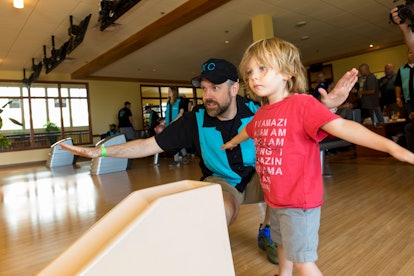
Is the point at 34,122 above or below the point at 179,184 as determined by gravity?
above

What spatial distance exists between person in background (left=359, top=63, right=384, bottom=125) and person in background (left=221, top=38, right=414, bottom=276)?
216 inches

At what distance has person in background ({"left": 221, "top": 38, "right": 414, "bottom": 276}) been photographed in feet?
3.42

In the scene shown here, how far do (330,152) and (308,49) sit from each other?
5.34 m

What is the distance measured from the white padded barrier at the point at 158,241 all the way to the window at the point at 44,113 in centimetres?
1156

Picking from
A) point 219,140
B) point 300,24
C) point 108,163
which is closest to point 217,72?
point 219,140

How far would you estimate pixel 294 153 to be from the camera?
3.54 ft

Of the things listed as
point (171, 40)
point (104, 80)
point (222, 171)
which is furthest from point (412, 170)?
point (104, 80)

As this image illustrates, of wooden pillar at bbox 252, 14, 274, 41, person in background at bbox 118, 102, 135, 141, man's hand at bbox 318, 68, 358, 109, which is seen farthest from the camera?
person in background at bbox 118, 102, 135, 141

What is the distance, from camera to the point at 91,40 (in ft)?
24.7

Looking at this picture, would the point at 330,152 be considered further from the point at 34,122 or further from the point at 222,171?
the point at 34,122

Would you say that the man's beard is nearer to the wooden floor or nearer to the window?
the wooden floor

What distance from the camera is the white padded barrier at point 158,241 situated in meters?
0.69

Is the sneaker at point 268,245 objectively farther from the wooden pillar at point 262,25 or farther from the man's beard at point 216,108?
the wooden pillar at point 262,25

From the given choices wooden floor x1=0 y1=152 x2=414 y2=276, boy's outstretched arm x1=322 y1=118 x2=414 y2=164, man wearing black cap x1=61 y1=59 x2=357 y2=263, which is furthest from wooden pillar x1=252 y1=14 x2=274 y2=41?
boy's outstretched arm x1=322 y1=118 x2=414 y2=164
